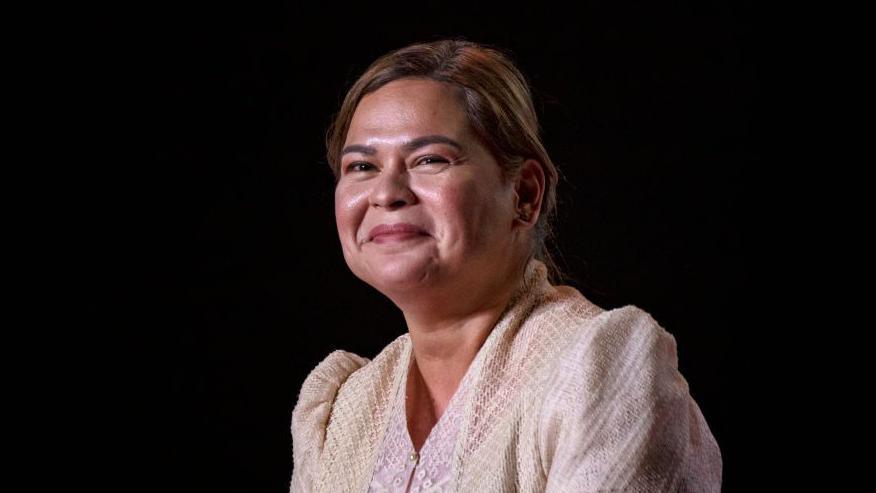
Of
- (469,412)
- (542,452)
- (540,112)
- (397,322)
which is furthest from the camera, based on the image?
(397,322)

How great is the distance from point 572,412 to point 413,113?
60cm

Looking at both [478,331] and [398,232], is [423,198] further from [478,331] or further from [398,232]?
[478,331]

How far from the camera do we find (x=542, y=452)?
159 cm

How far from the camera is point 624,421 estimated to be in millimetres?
1501

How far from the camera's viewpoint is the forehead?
71.9 inches

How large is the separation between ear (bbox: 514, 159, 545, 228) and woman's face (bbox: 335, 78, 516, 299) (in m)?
0.03

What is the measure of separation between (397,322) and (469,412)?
46.6 inches

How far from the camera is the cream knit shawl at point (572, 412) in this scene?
4.89 feet

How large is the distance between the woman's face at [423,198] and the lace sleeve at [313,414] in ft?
1.33

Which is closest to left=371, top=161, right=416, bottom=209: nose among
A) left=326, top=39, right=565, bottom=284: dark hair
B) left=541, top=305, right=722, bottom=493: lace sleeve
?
left=326, top=39, right=565, bottom=284: dark hair

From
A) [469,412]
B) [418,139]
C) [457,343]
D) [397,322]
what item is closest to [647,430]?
[469,412]

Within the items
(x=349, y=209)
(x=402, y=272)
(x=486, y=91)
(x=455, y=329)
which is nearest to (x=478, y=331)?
(x=455, y=329)

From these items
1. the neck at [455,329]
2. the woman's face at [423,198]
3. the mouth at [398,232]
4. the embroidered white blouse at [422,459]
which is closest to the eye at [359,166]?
the woman's face at [423,198]

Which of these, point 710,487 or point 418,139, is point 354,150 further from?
point 710,487
